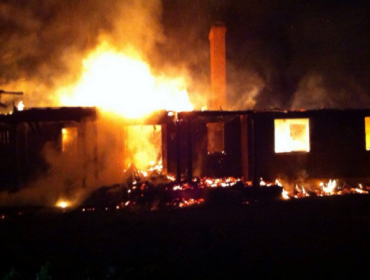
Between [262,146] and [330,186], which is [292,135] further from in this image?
[330,186]

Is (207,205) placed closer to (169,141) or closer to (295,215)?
(295,215)

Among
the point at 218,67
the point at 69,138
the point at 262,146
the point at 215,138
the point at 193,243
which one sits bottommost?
the point at 193,243

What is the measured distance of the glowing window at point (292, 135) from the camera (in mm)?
13312

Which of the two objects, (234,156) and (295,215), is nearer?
(295,215)

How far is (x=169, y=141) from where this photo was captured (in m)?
14.6

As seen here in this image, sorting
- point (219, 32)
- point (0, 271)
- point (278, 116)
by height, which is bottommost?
point (0, 271)

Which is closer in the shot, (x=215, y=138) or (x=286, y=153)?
Result: (x=286, y=153)

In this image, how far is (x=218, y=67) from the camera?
2134cm

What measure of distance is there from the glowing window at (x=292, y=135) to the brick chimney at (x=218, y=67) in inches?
323

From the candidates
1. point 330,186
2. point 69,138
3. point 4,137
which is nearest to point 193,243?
point 330,186

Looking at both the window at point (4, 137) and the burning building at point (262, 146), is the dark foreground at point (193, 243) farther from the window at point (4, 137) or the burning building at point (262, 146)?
the window at point (4, 137)

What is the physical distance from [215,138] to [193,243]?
9.00 metres

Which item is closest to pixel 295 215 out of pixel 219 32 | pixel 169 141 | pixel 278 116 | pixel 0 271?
pixel 278 116

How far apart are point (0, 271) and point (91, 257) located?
1674 mm
